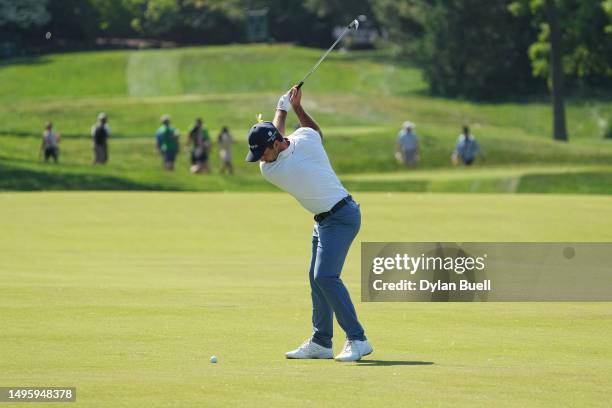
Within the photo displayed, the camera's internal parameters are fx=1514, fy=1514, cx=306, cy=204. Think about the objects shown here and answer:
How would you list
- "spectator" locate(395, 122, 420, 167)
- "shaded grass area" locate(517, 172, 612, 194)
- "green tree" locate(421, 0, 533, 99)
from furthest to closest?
1. "green tree" locate(421, 0, 533, 99)
2. "spectator" locate(395, 122, 420, 167)
3. "shaded grass area" locate(517, 172, 612, 194)

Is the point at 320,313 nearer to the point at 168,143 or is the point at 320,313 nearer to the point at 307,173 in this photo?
the point at 307,173

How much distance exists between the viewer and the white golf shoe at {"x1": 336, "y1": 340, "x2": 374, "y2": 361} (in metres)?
12.5

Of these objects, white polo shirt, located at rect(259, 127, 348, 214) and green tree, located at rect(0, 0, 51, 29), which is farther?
green tree, located at rect(0, 0, 51, 29)

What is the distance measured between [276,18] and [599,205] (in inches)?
3168

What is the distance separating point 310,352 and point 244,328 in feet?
6.84

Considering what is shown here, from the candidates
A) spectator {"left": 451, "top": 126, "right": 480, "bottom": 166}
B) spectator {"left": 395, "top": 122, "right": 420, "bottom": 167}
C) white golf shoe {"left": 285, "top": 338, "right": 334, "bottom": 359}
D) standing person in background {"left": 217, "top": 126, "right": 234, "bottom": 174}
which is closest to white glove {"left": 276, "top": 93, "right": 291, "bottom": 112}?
white golf shoe {"left": 285, "top": 338, "right": 334, "bottom": 359}

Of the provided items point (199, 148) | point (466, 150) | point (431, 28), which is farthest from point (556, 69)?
point (199, 148)

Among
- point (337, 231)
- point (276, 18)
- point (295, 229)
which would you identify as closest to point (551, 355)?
point (337, 231)

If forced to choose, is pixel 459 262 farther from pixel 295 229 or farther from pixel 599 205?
pixel 599 205

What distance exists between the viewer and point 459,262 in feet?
51.9

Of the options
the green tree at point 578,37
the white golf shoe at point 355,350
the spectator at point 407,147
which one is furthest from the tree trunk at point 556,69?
the white golf shoe at point 355,350

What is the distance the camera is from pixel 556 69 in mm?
67250

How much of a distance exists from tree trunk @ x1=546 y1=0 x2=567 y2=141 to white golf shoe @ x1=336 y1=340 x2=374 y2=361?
5503cm

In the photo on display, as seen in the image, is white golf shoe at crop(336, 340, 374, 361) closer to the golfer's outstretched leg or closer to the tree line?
the golfer's outstretched leg
